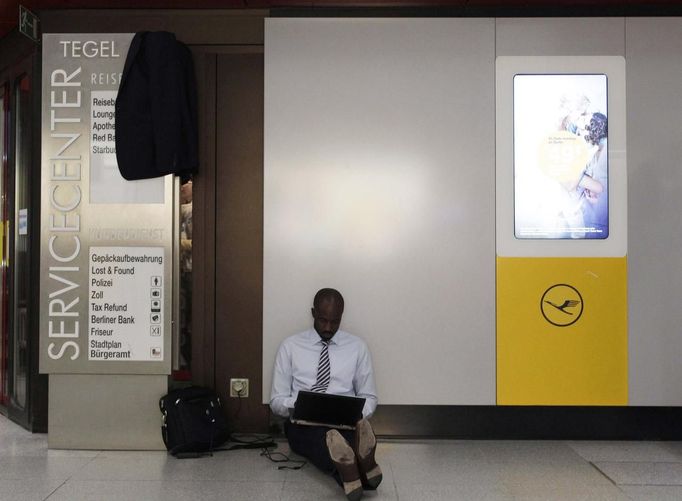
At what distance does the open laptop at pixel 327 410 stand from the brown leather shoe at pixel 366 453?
217 millimetres

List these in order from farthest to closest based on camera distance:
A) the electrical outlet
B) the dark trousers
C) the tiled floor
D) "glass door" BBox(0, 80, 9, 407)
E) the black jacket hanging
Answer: "glass door" BBox(0, 80, 9, 407) → the electrical outlet → the black jacket hanging → the dark trousers → the tiled floor

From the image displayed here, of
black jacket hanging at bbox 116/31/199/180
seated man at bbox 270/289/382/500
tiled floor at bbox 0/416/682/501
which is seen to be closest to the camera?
tiled floor at bbox 0/416/682/501

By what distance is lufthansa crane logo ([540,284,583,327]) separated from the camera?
4609 millimetres

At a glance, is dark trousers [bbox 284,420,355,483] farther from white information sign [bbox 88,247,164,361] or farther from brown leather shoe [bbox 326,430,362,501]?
white information sign [bbox 88,247,164,361]

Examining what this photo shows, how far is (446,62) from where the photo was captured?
4668 millimetres

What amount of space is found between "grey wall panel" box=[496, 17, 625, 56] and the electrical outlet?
2938mm

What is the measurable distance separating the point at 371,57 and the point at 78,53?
2.02 meters

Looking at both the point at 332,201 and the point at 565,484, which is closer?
the point at 565,484

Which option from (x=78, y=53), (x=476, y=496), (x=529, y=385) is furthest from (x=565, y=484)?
(x=78, y=53)

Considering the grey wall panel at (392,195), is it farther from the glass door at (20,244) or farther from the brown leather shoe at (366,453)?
the glass door at (20,244)

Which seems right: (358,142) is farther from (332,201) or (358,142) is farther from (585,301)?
(585,301)

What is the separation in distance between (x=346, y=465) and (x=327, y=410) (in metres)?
0.46

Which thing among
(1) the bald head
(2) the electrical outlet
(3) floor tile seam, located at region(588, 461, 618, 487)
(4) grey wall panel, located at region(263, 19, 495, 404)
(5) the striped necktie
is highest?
(4) grey wall panel, located at region(263, 19, 495, 404)

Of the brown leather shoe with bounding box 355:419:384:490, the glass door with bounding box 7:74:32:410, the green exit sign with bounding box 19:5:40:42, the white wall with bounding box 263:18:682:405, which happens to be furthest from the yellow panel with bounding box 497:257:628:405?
the green exit sign with bounding box 19:5:40:42
